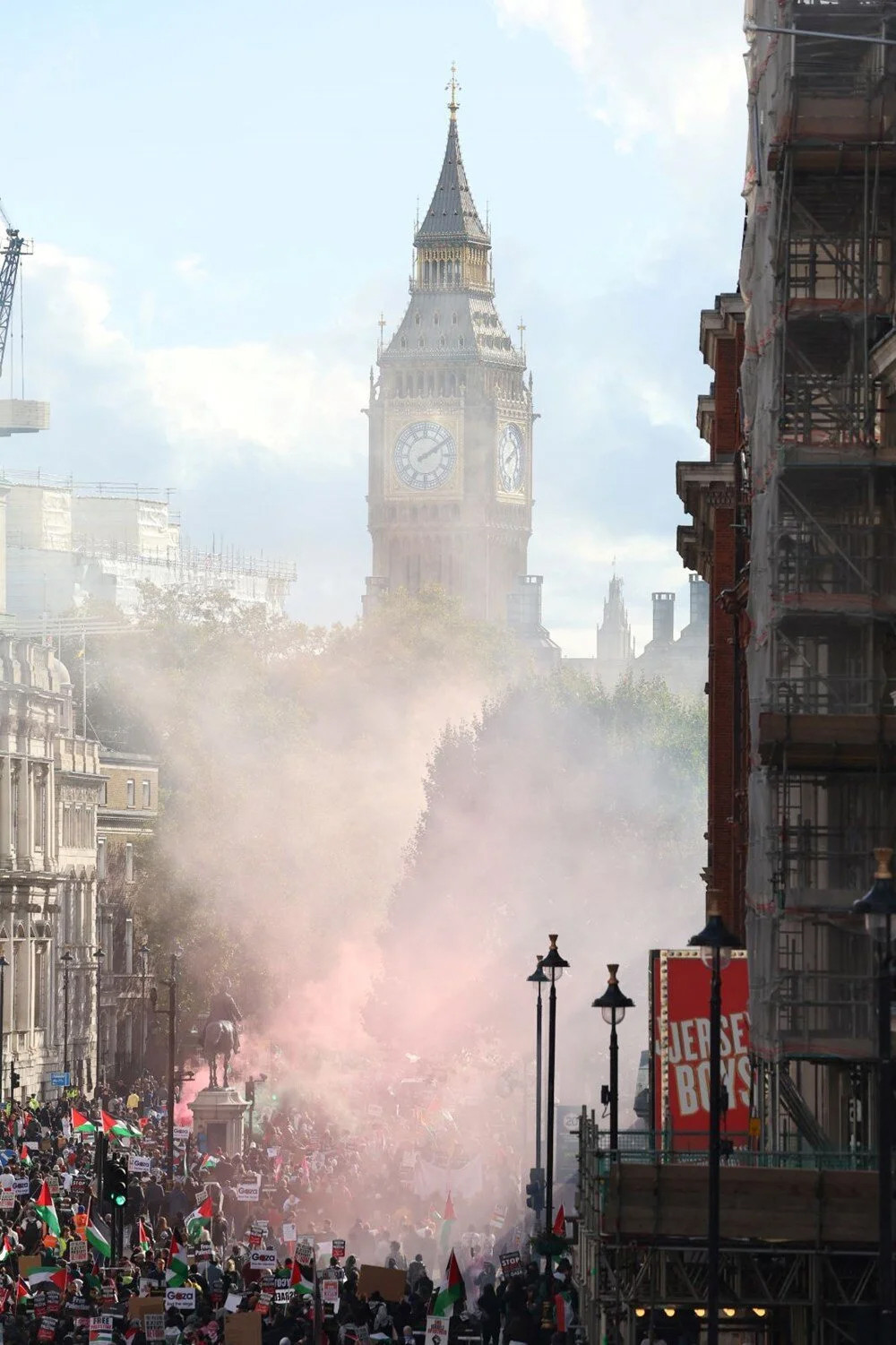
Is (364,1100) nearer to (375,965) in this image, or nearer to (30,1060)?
(30,1060)

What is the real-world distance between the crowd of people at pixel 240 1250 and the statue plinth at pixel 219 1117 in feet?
2.28

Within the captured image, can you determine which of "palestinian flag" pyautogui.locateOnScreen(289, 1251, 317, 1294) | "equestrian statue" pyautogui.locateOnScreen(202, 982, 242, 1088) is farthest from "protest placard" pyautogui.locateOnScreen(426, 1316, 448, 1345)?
"equestrian statue" pyautogui.locateOnScreen(202, 982, 242, 1088)

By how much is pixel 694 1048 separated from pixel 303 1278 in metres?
6.17

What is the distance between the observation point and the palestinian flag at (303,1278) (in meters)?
45.6

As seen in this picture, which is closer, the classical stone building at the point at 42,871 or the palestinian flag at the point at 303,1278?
the palestinian flag at the point at 303,1278

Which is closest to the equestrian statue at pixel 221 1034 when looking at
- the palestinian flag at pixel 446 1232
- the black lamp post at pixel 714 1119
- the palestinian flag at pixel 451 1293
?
the palestinian flag at pixel 446 1232

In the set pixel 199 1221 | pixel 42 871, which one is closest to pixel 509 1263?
pixel 199 1221

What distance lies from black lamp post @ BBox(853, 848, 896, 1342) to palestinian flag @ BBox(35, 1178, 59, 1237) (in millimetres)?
26419

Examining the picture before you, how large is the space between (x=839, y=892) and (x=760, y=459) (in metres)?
6.16

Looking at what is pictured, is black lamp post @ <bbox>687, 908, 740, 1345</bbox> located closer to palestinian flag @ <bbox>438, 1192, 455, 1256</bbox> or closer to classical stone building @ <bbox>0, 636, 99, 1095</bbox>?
palestinian flag @ <bbox>438, 1192, 455, 1256</bbox>

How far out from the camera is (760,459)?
145 ft

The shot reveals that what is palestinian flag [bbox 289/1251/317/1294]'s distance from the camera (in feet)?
150

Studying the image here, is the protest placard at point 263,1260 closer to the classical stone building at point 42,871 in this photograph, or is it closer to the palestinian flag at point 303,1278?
the palestinian flag at point 303,1278

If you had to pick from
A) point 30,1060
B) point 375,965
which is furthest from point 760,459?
point 375,965
